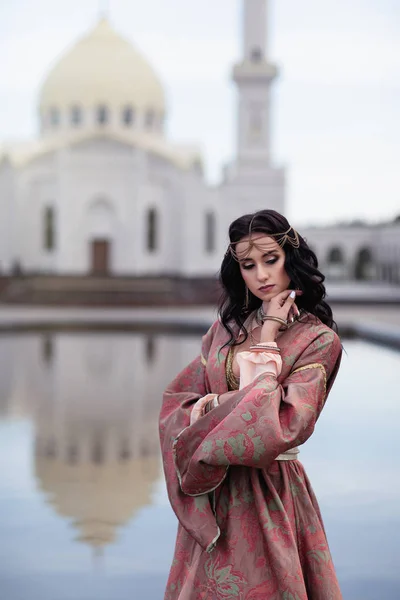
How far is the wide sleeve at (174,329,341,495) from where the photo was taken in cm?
161

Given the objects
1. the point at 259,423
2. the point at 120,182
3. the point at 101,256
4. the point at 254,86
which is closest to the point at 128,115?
the point at 120,182

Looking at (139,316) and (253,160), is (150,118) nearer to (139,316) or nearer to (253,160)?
(253,160)

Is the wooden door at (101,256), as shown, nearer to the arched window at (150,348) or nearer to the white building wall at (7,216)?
the white building wall at (7,216)

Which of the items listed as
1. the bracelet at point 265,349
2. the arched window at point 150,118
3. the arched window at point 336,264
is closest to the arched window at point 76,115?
the arched window at point 150,118

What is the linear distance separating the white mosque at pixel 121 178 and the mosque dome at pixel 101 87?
0.11ft

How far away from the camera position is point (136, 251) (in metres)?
27.1

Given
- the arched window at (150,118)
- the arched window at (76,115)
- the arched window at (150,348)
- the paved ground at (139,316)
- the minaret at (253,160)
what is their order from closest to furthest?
the arched window at (150,348) → the paved ground at (139,316) → the minaret at (253,160) → the arched window at (76,115) → the arched window at (150,118)

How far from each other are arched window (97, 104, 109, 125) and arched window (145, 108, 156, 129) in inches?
54.7

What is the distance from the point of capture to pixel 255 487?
170 cm

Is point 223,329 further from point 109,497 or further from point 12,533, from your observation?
point 109,497

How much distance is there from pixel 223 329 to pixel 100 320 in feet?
37.6

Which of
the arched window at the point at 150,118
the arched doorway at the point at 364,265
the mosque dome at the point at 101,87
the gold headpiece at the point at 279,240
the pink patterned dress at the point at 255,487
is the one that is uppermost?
the mosque dome at the point at 101,87

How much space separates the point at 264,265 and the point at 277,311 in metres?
0.11

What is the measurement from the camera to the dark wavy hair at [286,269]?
1801 mm
